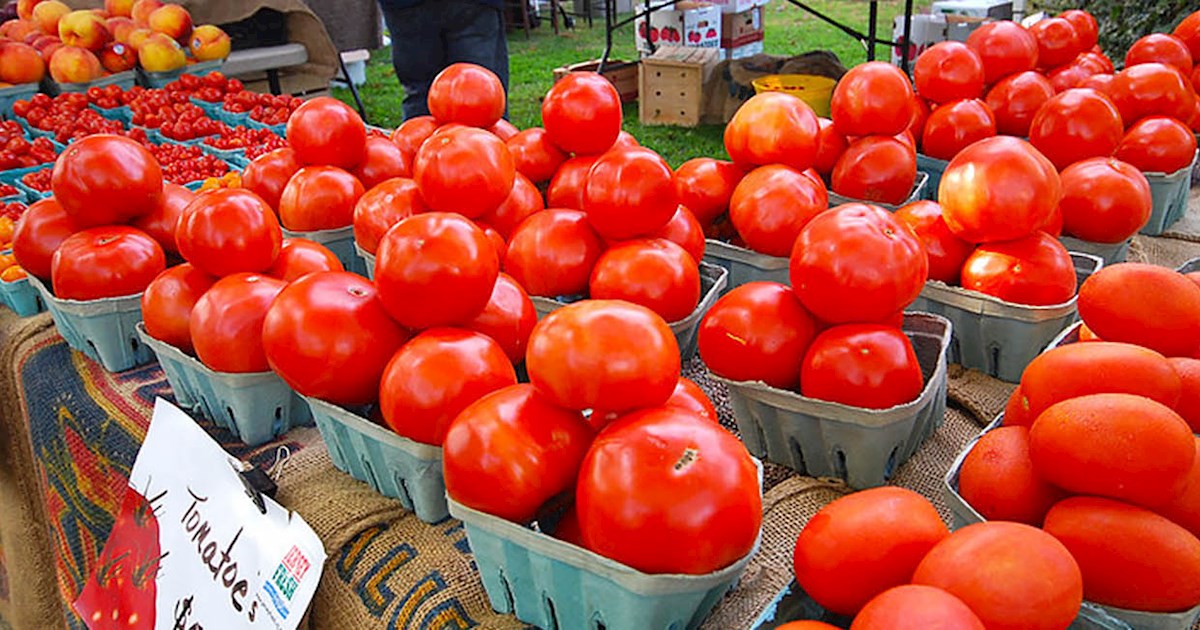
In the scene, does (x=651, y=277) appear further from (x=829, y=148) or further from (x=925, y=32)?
(x=925, y=32)

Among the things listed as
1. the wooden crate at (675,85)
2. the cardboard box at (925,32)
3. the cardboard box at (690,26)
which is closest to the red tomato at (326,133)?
the wooden crate at (675,85)

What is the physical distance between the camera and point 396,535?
112cm

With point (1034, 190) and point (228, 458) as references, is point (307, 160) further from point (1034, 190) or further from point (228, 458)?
point (1034, 190)

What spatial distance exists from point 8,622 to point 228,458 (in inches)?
50.1

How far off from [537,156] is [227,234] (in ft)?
2.13

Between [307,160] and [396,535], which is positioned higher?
[307,160]

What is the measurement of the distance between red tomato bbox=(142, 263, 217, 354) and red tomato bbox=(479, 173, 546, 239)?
480 mm

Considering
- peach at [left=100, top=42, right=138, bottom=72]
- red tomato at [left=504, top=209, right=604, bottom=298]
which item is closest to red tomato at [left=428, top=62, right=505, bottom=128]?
red tomato at [left=504, top=209, right=604, bottom=298]

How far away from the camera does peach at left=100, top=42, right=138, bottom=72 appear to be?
3.82 meters

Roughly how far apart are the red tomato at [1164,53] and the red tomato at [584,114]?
1.46m

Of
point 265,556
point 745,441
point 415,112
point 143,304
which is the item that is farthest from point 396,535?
point 415,112

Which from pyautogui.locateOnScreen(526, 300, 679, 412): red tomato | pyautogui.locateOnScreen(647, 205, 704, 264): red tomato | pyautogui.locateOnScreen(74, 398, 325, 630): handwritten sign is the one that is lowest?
pyautogui.locateOnScreen(74, 398, 325, 630): handwritten sign

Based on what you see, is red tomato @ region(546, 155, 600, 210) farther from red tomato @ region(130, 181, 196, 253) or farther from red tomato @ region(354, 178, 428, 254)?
red tomato @ region(130, 181, 196, 253)

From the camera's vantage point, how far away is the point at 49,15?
4.09m
